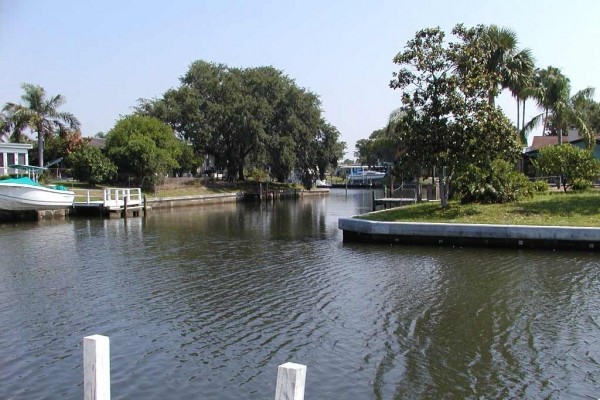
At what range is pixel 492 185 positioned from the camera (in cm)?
2958

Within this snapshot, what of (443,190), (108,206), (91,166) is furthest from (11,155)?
(443,190)

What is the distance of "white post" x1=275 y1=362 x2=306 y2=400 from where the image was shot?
5461 mm

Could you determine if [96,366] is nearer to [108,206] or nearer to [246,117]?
[108,206]

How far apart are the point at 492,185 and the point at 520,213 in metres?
2.94

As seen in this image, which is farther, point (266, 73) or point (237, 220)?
point (266, 73)

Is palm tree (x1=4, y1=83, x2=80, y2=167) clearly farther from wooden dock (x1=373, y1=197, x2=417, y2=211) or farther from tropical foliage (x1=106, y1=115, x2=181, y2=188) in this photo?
wooden dock (x1=373, y1=197, x2=417, y2=211)

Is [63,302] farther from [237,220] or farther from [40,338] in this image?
[237,220]

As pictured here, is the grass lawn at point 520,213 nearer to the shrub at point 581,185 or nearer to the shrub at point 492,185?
the shrub at point 492,185

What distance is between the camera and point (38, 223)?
3766 cm

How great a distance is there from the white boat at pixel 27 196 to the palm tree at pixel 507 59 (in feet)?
96.9

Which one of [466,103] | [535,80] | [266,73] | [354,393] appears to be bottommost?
[354,393]

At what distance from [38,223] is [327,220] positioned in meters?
19.0

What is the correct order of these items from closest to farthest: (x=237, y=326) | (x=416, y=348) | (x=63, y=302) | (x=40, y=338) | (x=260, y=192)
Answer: (x=416, y=348)
(x=40, y=338)
(x=237, y=326)
(x=63, y=302)
(x=260, y=192)

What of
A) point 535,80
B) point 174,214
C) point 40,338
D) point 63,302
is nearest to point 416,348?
point 40,338
